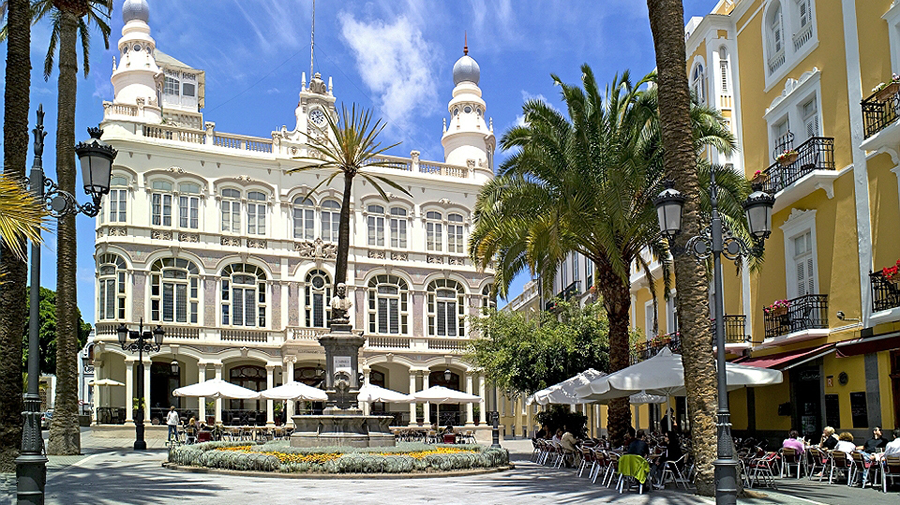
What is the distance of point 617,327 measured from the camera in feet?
70.0

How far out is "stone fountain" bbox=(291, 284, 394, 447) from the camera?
2291 centimetres

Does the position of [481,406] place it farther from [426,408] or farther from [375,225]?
[375,225]

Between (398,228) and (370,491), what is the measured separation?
3087 cm

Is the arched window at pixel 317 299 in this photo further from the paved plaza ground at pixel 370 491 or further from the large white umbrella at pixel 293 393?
the paved plaza ground at pixel 370 491

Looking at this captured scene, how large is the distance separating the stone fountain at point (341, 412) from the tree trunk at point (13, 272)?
7.16 meters

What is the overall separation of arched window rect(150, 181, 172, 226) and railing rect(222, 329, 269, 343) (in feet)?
18.9

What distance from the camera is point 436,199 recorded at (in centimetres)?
4684

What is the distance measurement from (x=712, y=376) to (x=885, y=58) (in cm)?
910

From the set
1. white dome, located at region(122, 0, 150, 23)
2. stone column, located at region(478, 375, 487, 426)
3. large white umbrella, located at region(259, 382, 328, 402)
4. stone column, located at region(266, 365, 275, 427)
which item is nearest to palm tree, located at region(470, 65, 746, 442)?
large white umbrella, located at region(259, 382, 328, 402)

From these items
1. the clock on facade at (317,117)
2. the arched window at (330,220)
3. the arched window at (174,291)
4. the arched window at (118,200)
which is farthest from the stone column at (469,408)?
the arched window at (118,200)

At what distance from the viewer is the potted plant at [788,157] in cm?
2180

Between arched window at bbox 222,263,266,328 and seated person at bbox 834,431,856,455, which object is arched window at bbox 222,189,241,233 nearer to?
arched window at bbox 222,263,266,328

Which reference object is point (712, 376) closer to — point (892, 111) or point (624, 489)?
point (624, 489)

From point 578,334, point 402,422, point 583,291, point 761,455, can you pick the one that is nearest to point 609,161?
point 761,455
